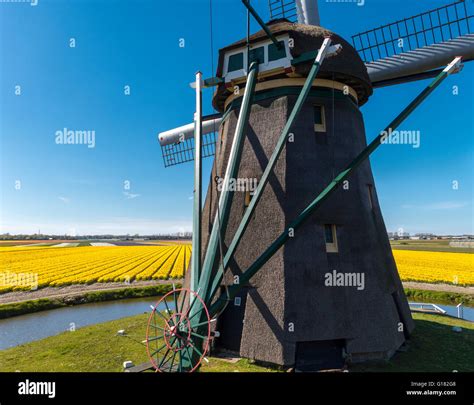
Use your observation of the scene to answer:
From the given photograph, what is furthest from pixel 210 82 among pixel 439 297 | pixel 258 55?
pixel 439 297

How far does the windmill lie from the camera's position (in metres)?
7.35

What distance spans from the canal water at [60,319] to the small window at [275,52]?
13.6 metres

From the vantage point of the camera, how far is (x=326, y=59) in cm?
893

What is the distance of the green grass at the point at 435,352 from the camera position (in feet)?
25.6

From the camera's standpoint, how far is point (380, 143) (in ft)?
26.0

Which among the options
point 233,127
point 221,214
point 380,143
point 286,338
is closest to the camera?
point 221,214

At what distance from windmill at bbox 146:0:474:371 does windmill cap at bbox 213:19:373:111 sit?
42mm

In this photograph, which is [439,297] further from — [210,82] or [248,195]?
[210,82]

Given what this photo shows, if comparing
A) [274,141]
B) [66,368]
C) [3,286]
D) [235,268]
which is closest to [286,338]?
[235,268]

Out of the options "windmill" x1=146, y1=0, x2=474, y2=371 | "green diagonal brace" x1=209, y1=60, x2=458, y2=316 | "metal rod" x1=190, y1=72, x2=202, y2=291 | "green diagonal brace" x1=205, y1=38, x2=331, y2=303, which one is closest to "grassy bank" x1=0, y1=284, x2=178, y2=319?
"windmill" x1=146, y1=0, x2=474, y2=371

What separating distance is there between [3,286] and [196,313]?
79.0 ft

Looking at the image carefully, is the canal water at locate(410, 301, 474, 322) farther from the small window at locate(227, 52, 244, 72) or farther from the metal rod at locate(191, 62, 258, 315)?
the small window at locate(227, 52, 244, 72)

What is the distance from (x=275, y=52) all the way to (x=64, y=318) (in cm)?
1746
